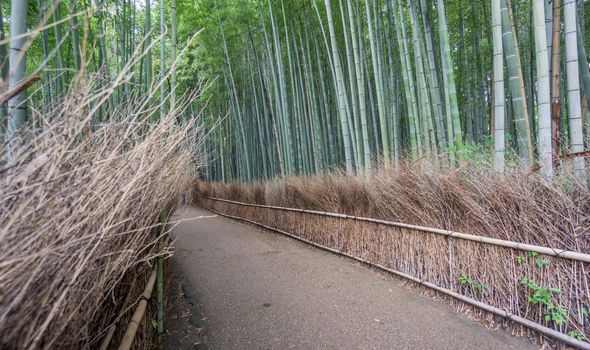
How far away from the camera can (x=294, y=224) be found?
4.86 metres

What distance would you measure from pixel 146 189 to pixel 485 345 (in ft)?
6.91

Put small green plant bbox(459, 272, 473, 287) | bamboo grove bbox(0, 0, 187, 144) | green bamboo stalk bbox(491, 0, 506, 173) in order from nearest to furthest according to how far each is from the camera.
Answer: bamboo grove bbox(0, 0, 187, 144), small green plant bbox(459, 272, 473, 287), green bamboo stalk bbox(491, 0, 506, 173)

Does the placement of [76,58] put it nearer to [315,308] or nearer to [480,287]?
[315,308]

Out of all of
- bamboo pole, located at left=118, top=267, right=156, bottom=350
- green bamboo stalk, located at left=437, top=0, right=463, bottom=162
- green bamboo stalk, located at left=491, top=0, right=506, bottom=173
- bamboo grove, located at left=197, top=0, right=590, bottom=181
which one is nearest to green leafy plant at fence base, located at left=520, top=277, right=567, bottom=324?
bamboo grove, located at left=197, top=0, right=590, bottom=181

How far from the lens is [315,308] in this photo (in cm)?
237

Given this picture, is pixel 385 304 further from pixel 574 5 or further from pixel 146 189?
pixel 574 5

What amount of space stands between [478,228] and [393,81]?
3395 millimetres

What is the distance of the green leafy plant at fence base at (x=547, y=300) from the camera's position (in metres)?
1.66

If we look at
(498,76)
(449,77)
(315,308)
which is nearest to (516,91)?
(498,76)

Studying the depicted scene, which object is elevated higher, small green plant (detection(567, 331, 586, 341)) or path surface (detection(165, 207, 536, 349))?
small green plant (detection(567, 331, 586, 341))

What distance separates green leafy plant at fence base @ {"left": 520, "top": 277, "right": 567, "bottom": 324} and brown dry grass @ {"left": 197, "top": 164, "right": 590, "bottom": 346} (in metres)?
0.03

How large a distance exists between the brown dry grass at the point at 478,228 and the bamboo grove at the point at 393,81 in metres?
0.22

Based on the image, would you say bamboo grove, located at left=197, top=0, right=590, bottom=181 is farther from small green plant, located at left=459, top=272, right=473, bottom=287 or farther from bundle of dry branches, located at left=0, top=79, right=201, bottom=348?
bundle of dry branches, located at left=0, top=79, right=201, bottom=348

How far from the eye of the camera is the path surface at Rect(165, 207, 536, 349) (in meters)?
1.92
